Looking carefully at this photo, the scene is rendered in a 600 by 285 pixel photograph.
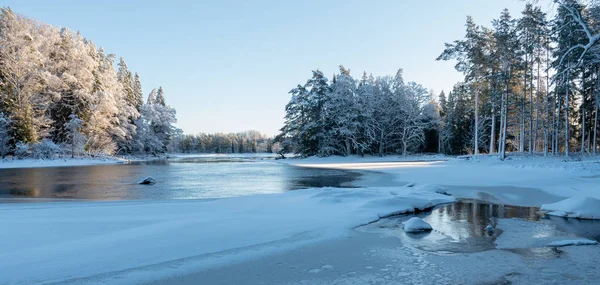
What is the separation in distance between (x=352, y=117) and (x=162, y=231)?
4345cm

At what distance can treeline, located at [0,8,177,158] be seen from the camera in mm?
37156

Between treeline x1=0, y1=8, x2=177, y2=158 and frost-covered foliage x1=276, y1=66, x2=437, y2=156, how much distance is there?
2489 centimetres

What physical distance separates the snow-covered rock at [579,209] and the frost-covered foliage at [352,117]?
1497 inches

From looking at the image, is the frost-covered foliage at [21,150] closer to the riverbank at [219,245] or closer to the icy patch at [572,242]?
the riverbank at [219,245]

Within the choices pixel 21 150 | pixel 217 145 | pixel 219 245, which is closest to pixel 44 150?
pixel 21 150

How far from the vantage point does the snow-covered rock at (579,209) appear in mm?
9102

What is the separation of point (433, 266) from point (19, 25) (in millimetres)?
49252

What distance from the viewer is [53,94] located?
137ft

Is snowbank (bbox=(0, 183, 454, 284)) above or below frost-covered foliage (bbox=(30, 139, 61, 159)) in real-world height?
below

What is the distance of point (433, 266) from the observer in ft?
16.8

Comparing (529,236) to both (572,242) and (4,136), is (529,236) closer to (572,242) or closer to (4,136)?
(572,242)

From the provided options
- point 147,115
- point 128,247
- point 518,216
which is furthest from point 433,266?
point 147,115

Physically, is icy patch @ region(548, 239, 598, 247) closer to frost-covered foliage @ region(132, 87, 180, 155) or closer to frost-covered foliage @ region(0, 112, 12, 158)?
frost-covered foliage @ region(0, 112, 12, 158)

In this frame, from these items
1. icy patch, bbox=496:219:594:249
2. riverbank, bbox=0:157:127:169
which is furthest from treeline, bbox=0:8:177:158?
icy patch, bbox=496:219:594:249
